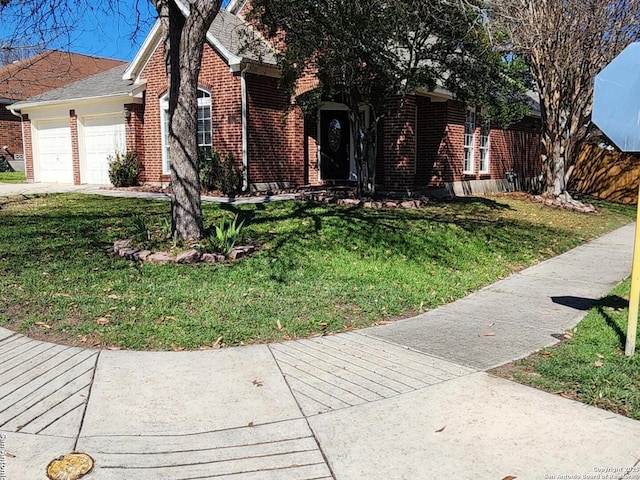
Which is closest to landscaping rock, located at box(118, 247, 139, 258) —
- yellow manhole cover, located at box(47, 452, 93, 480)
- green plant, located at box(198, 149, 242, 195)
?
yellow manhole cover, located at box(47, 452, 93, 480)

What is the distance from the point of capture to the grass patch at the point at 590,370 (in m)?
3.84

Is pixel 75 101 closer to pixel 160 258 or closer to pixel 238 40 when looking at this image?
pixel 238 40

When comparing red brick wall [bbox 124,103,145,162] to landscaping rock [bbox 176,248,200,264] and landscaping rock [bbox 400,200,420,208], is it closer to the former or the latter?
landscaping rock [bbox 400,200,420,208]

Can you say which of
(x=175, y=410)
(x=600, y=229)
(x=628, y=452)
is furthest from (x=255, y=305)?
(x=600, y=229)

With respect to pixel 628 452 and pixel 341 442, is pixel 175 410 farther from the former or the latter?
pixel 628 452

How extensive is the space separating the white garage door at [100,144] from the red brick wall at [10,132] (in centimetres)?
1178

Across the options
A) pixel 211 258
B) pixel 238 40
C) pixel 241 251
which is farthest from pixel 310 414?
pixel 238 40

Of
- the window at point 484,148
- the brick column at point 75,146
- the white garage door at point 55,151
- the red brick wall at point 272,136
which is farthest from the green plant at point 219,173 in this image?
the window at point 484,148

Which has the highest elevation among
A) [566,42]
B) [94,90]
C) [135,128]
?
[566,42]

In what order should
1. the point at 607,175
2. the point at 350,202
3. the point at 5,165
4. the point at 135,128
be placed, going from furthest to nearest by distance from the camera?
the point at 5,165 < the point at 607,175 < the point at 135,128 < the point at 350,202

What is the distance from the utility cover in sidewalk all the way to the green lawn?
2.72 meters

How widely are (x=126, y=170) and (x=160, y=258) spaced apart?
10896 mm

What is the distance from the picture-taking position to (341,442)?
10.8 ft

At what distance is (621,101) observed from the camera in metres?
4.45
